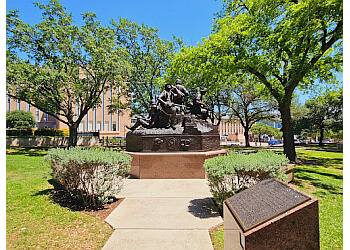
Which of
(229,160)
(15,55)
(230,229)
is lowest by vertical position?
(230,229)

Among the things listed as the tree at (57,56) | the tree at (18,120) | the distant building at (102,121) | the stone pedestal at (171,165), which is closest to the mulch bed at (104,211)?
the stone pedestal at (171,165)

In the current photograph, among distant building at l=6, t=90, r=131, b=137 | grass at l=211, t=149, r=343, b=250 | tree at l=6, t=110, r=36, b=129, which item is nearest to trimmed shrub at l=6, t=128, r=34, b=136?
tree at l=6, t=110, r=36, b=129

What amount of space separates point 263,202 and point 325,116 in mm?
39450

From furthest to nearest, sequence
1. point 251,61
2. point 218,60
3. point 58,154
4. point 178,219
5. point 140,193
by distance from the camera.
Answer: point 218,60 < point 251,61 < point 140,193 < point 58,154 < point 178,219

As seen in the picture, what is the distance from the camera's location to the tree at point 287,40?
30.7ft

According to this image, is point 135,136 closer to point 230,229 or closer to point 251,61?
point 230,229

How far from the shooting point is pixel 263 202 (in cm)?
266

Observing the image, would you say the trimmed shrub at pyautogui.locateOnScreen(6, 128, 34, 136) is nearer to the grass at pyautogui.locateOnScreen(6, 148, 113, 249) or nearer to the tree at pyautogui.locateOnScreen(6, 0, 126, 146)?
the tree at pyautogui.locateOnScreen(6, 0, 126, 146)

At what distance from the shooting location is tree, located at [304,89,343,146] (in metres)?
31.3

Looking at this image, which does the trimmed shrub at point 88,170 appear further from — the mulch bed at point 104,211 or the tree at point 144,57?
the tree at point 144,57

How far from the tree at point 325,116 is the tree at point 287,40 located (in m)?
23.3

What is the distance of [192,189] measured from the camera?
6.52 meters

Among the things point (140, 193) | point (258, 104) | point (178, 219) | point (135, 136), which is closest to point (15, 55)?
point (135, 136)

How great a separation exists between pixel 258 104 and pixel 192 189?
27404 mm
